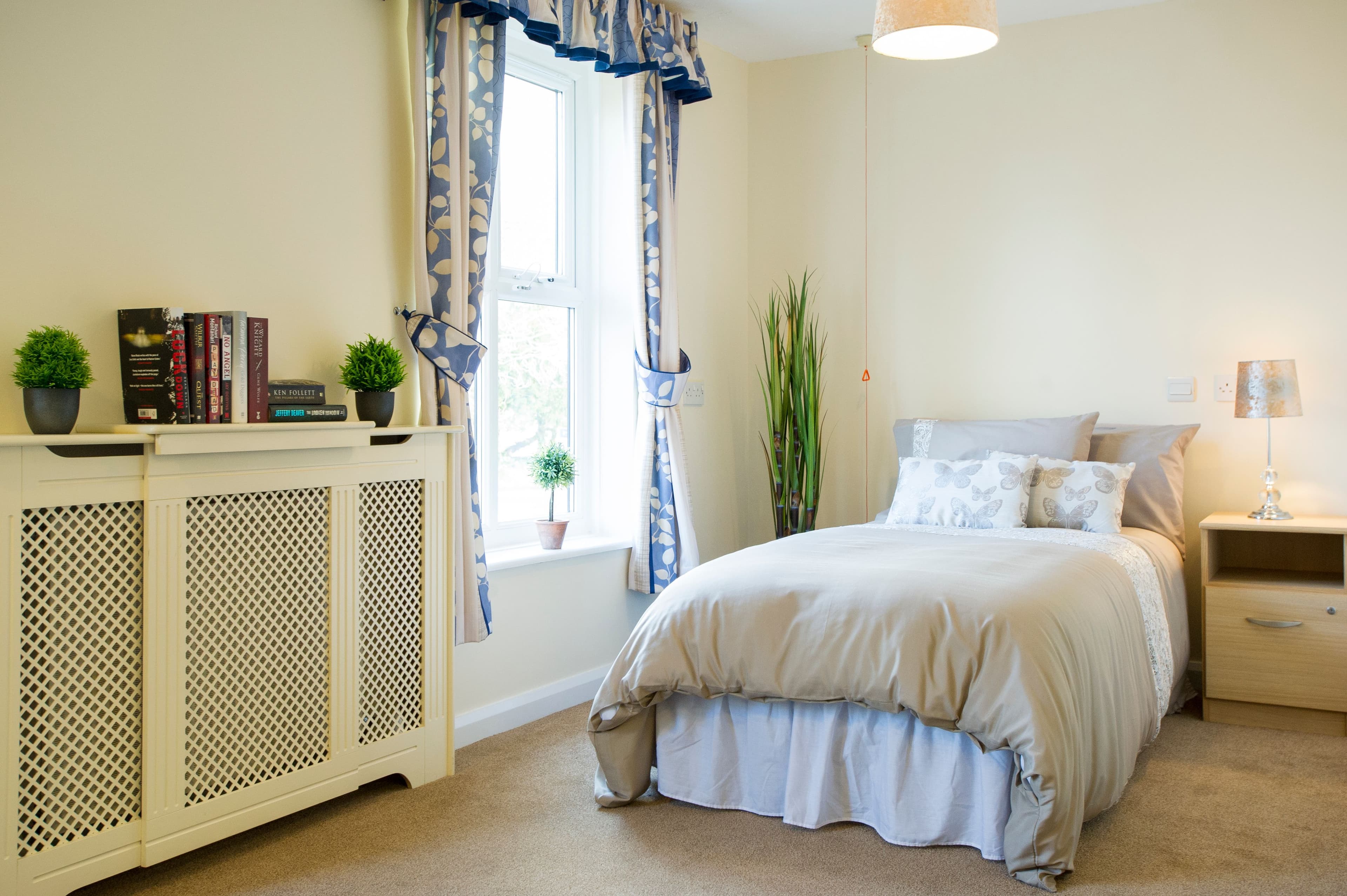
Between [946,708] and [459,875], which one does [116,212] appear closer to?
[459,875]

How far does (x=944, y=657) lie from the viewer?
6.92 ft

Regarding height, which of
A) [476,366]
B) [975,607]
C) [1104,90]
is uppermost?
[1104,90]

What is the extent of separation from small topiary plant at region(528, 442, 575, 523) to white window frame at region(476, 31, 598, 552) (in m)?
0.14

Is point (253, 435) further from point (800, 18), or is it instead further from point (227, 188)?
point (800, 18)

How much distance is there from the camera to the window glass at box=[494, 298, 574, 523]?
135 inches

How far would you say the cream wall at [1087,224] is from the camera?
3514mm

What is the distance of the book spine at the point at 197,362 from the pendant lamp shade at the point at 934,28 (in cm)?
169

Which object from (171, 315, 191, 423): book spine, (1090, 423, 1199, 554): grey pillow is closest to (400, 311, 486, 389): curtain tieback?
(171, 315, 191, 423): book spine

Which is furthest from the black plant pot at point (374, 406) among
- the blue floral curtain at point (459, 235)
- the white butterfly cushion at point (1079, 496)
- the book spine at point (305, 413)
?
the white butterfly cushion at point (1079, 496)

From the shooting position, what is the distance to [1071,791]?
200 cm

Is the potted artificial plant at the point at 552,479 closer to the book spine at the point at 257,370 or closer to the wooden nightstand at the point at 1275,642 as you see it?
the book spine at the point at 257,370

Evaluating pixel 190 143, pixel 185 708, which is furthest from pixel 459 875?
pixel 190 143

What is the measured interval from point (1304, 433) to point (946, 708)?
2283 mm

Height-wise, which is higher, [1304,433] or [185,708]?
[1304,433]
